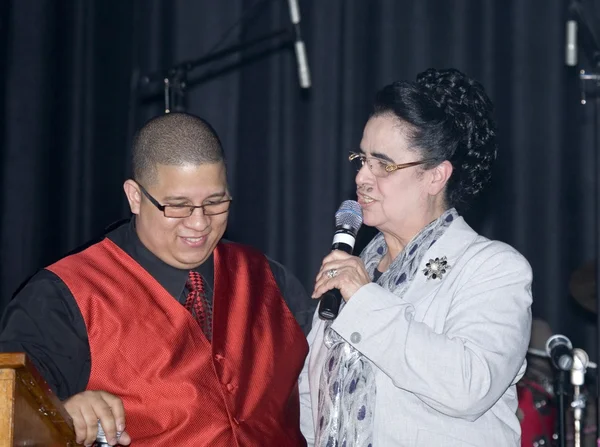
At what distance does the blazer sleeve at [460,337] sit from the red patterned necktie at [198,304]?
1.13 ft

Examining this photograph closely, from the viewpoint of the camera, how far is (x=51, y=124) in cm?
388

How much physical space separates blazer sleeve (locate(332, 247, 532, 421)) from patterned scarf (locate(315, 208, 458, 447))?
0.42 feet

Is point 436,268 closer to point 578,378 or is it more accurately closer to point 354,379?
point 354,379

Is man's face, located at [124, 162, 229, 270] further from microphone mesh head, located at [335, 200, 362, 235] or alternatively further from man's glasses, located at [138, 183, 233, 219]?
microphone mesh head, located at [335, 200, 362, 235]

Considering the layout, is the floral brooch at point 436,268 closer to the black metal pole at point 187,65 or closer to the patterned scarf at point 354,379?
the patterned scarf at point 354,379

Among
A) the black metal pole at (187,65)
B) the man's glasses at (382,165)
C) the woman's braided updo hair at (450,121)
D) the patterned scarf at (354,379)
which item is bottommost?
the patterned scarf at (354,379)

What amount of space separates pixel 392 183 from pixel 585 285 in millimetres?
2078

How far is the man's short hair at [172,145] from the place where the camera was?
2.21 meters

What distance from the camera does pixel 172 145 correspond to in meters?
2.23

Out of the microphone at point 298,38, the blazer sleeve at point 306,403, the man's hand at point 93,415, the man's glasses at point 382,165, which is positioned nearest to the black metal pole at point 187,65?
the microphone at point 298,38

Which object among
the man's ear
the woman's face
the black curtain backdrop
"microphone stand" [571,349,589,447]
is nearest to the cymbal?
the black curtain backdrop

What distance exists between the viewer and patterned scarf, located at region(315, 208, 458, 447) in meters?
2.12

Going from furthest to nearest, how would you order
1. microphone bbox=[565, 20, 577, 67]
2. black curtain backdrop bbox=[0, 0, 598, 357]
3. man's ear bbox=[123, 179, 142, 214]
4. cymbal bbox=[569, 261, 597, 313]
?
1. black curtain backdrop bbox=[0, 0, 598, 357]
2. cymbal bbox=[569, 261, 597, 313]
3. microphone bbox=[565, 20, 577, 67]
4. man's ear bbox=[123, 179, 142, 214]

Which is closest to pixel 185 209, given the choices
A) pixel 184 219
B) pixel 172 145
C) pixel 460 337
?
pixel 184 219
